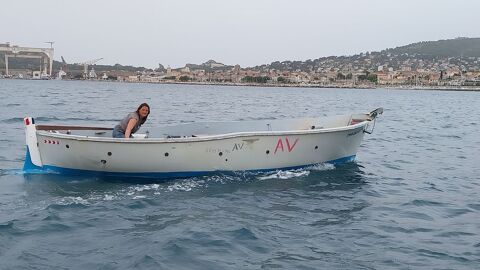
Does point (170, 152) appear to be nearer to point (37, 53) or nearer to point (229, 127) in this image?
point (229, 127)

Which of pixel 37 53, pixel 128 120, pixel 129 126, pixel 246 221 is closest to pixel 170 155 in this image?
pixel 129 126

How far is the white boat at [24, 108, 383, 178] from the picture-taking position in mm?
10305

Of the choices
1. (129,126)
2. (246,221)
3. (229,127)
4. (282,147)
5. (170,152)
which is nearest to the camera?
(246,221)

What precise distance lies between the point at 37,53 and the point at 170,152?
192 m

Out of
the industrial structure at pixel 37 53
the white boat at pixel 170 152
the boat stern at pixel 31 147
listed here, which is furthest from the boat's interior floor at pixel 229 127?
the industrial structure at pixel 37 53

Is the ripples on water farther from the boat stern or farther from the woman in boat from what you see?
the woman in boat

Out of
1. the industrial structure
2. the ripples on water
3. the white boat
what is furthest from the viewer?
the industrial structure

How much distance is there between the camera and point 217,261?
648cm

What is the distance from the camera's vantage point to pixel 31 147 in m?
10.6

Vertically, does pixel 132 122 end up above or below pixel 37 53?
below

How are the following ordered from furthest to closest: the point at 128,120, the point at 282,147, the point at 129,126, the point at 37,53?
the point at 37,53
the point at 282,147
the point at 128,120
the point at 129,126

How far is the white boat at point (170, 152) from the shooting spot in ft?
33.8

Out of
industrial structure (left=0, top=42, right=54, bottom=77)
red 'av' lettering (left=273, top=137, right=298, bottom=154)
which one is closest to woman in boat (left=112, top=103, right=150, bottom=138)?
red 'av' lettering (left=273, top=137, right=298, bottom=154)

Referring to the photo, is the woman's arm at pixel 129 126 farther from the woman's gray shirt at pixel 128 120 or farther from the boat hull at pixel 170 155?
the boat hull at pixel 170 155
